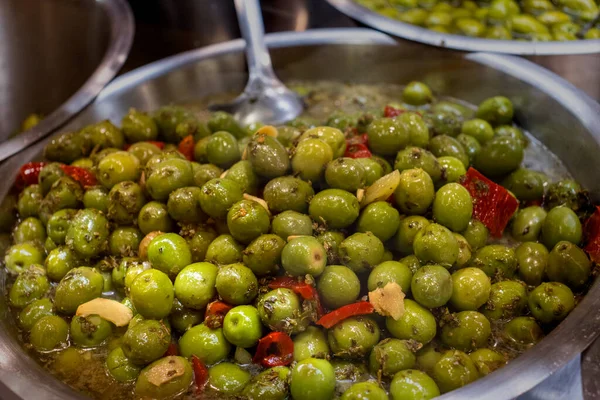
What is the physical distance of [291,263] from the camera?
177 cm

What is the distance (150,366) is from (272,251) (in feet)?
1.66

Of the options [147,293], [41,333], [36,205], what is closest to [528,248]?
[147,293]

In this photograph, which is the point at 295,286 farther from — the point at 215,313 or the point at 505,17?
the point at 505,17

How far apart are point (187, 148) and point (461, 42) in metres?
1.56

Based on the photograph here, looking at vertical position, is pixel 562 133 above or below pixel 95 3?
below

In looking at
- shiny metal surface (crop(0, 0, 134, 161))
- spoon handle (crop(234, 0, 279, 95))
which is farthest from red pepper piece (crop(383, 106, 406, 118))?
shiny metal surface (crop(0, 0, 134, 161))

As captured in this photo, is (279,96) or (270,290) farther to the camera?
(279,96)

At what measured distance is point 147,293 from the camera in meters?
1.76

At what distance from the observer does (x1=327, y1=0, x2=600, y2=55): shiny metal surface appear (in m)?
2.85

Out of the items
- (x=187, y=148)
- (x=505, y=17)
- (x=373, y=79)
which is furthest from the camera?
(x=505, y=17)

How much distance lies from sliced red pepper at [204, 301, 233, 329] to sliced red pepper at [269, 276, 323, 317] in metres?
0.16

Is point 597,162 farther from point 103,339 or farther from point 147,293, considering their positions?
point 103,339

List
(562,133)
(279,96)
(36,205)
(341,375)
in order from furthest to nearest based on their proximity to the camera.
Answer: (279,96) < (562,133) < (36,205) < (341,375)

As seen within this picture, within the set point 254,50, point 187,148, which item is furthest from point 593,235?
point 254,50
